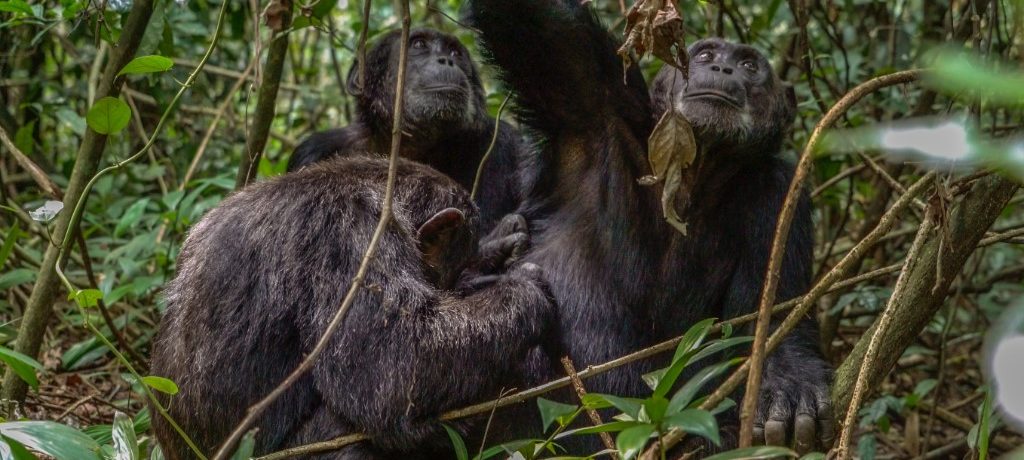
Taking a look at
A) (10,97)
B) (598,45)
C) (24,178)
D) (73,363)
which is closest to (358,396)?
(598,45)

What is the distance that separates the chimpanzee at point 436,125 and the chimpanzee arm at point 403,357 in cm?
229

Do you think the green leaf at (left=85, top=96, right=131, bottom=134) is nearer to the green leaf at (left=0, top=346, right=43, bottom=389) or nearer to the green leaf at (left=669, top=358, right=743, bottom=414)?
the green leaf at (left=0, top=346, right=43, bottom=389)

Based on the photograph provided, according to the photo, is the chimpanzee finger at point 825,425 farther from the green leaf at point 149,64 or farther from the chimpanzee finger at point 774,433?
the green leaf at point 149,64

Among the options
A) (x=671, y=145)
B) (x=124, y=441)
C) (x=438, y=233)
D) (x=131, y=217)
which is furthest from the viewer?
(x=131, y=217)

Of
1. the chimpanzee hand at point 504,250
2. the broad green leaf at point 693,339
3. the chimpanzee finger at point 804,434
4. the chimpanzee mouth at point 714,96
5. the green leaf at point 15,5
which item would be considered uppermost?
the green leaf at point 15,5

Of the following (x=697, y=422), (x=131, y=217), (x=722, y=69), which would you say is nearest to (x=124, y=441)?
(x=697, y=422)

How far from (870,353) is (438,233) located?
1787mm

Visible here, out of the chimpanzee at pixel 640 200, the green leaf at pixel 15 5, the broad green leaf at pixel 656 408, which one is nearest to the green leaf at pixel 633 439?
the broad green leaf at pixel 656 408

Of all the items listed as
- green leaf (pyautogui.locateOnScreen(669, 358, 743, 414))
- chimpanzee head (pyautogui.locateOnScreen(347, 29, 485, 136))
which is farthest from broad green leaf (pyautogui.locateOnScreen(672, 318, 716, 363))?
chimpanzee head (pyautogui.locateOnScreen(347, 29, 485, 136))

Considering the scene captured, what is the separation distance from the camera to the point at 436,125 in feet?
20.6

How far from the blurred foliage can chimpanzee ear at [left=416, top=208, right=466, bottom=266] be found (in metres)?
1.08

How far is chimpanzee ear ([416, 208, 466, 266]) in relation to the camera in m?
4.21

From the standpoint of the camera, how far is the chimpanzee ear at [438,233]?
4207 millimetres

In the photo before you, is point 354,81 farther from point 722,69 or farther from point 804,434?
point 804,434
